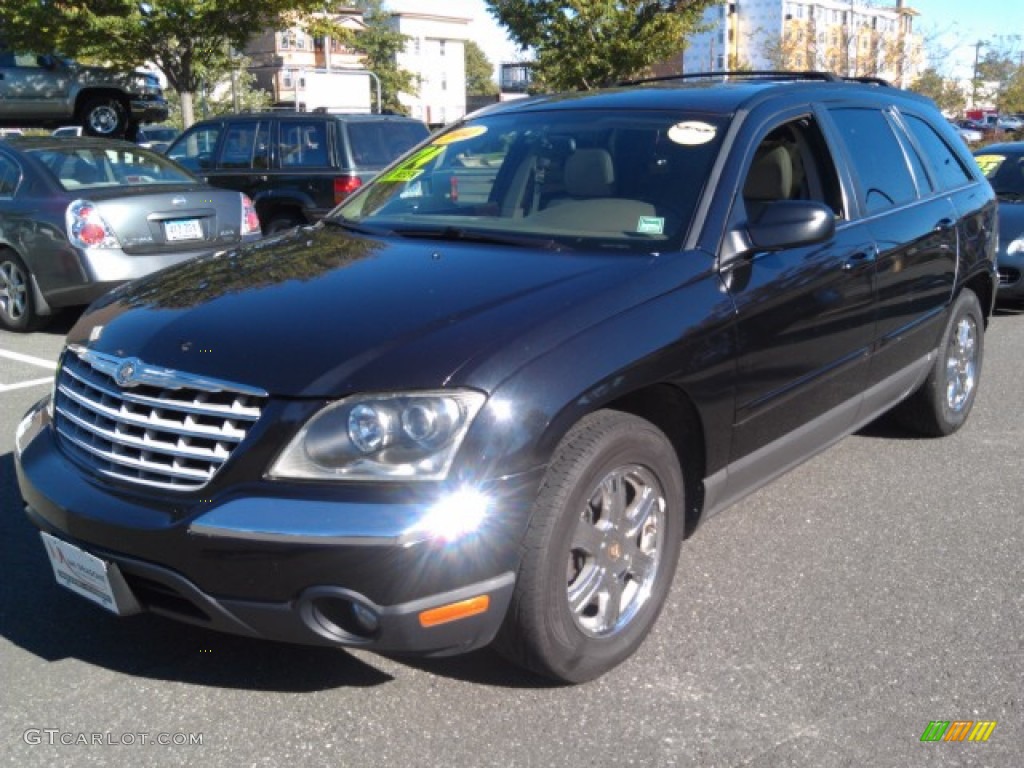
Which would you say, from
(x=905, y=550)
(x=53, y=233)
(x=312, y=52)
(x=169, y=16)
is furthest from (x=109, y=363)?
(x=312, y=52)

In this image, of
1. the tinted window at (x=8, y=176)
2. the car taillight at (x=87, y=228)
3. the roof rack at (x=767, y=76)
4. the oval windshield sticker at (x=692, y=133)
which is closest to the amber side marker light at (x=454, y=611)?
the oval windshield sticker at (x=692, y=133)

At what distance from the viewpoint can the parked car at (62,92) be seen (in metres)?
19.7

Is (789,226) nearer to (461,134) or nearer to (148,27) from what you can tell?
(461,134)

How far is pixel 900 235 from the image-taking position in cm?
463

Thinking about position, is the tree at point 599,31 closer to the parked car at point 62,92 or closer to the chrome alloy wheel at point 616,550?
the parked car at point 62,92

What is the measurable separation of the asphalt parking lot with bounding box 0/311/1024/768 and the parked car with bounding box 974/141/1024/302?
5717 mm

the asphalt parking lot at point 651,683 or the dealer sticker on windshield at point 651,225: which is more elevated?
the dealer sticker on windshield at point 651,225

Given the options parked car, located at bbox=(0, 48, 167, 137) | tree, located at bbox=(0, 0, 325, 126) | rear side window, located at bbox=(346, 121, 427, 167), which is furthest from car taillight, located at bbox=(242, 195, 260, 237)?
parked car, located at bbox=(0, 48, 167, 137)

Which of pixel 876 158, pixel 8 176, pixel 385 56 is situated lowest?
pixel 8 176

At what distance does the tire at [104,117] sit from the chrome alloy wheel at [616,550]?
63.2ft

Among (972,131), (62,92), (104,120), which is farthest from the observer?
(972,131)

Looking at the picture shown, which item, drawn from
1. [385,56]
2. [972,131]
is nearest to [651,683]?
[972,131]

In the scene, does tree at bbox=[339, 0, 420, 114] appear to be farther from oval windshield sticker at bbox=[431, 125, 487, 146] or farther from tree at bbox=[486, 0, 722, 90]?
oval windshield sticker at bbox=[431, 125, 487, 146]

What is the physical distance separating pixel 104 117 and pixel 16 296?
13.8 meters
